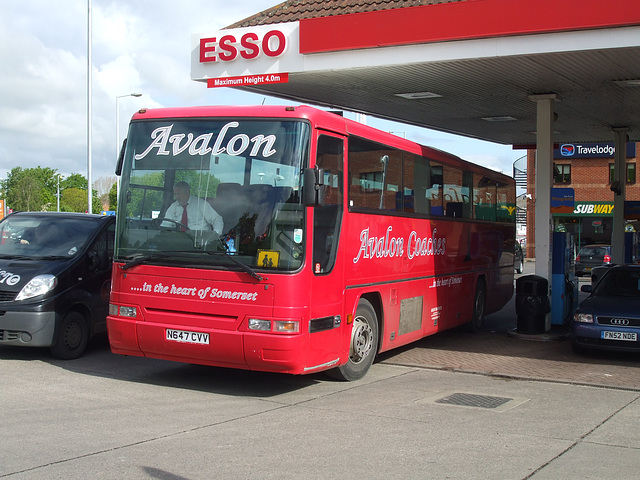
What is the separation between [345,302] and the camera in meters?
9.05

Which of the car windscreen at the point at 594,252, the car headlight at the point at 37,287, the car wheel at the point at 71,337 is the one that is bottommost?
the car wheel at the point at 71,337

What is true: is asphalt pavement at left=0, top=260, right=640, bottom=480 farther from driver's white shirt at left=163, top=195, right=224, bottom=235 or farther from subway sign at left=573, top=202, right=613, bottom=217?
subway sign at left=573, top=202, right=613, bottom=217

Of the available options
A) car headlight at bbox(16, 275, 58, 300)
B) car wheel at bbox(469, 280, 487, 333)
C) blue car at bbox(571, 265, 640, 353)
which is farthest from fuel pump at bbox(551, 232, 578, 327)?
car headlight at bbox(16, 275, 58, 300)

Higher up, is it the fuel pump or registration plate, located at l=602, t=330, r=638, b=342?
the fuel pump

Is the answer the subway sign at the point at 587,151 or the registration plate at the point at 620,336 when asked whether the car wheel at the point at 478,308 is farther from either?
the subway sign at the point at 587,151

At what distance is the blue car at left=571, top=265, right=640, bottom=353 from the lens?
1110 cm

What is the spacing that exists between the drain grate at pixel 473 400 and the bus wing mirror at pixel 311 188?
2660 millimetres

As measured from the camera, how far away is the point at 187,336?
8391 mm

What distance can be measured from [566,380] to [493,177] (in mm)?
6832

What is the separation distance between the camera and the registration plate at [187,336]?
8.30m

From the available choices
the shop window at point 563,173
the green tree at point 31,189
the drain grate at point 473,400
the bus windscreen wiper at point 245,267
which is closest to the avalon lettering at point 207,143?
the bus windscreen wiper at point 245,267

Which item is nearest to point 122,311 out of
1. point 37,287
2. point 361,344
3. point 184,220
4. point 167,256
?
point 167,256

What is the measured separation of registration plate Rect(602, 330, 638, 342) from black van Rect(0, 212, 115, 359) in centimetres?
744

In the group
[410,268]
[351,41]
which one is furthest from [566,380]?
[351,41]
